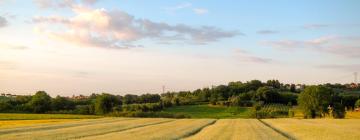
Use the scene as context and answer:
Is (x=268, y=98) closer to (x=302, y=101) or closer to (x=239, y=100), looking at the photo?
(x=239, y=100)

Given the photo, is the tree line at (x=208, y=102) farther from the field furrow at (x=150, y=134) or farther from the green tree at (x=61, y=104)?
the field furrow at (x=150, y=134)

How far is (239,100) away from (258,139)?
454 feet

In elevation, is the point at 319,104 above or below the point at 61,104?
below

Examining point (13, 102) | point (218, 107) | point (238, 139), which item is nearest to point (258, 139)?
point (238, 139)

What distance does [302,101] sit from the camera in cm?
11162

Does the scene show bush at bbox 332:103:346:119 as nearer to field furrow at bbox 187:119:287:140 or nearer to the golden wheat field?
the golden wheat field

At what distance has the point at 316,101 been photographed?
109000mm

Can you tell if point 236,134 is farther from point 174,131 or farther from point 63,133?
point 63,133

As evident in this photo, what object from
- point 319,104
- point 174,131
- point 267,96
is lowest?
point 174,131

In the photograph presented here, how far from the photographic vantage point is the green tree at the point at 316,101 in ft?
356

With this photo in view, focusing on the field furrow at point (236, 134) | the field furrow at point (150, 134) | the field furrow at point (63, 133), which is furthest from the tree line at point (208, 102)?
the field furrow at point (63, 133)

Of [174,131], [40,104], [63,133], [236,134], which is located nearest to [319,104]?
[40,104]

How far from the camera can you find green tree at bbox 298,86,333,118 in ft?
356

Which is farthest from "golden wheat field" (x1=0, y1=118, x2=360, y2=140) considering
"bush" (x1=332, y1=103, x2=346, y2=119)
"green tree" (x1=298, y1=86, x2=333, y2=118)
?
"bush" (x1=332, y1=103, x2=346, y2=119)
